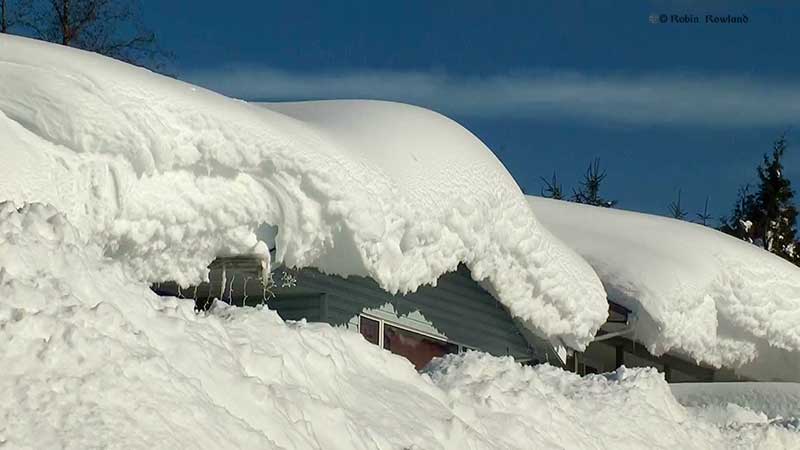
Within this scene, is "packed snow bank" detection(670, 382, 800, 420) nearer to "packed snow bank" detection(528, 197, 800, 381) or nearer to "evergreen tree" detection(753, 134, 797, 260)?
"packed snow bank" detection(528, 197, 800, 381)

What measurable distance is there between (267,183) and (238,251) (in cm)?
59

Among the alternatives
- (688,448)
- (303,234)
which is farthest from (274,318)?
(303,234)

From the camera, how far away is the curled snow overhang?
30.4ft

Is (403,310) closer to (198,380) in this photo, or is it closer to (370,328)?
(370,328)

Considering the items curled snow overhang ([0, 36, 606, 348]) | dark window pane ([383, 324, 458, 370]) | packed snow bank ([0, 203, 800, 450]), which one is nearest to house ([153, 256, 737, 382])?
dark window pane ([383, 324, 458, 370])

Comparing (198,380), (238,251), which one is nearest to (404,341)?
(238,251)

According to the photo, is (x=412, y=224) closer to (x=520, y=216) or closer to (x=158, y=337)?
(x=520, y=216)

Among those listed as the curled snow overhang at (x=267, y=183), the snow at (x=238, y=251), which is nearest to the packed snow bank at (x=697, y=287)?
the snow at (x=238, y=251)

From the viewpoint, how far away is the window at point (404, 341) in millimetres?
14266

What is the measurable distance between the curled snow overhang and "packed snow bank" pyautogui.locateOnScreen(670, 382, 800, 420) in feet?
8.58

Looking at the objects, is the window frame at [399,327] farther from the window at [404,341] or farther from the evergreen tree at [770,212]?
the evergreen tree at [770,212]

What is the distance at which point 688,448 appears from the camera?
850 cm

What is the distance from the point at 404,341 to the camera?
1473 cm

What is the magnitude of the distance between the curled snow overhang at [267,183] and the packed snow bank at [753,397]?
2.61 meters
